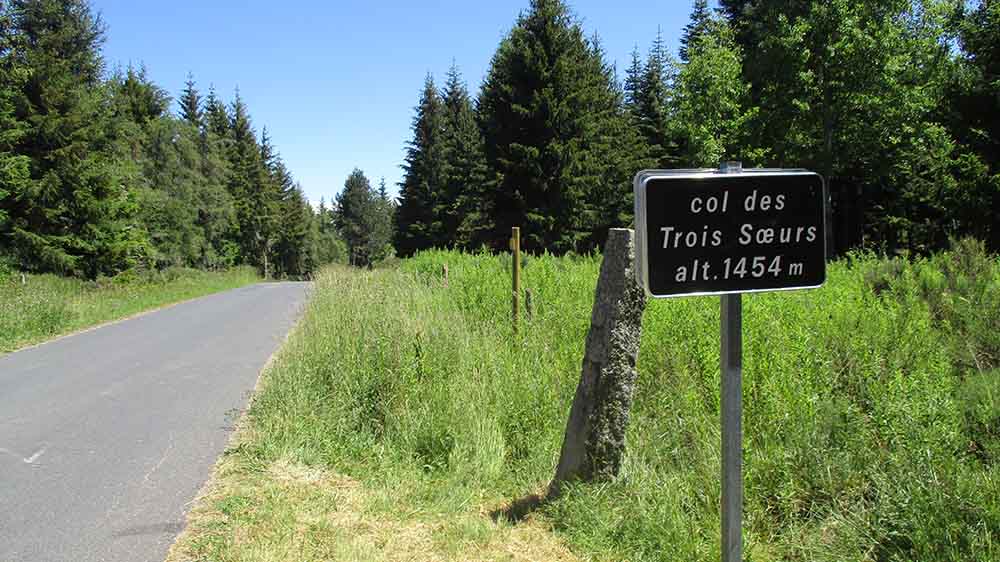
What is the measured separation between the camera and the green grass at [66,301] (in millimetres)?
13008

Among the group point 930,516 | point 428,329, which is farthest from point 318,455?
point 930,516

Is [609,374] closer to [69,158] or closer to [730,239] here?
[730,239]

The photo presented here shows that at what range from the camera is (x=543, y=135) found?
95.4ft

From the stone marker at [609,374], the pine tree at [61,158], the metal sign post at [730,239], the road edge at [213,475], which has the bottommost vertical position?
the road edge at [213,475]

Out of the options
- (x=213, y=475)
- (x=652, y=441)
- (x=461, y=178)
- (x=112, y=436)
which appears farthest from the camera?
(x=461, y=178)

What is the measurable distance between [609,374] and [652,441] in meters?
0.80

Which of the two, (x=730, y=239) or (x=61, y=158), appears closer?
(x=730, y=239)

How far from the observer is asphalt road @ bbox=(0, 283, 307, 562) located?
163 inches

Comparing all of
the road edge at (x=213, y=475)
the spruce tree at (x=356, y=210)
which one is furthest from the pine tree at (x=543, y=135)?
the spruce tree at (x=356, y=210)

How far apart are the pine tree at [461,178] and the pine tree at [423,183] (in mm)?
724

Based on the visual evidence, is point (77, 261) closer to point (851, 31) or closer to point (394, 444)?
point (394, 444)

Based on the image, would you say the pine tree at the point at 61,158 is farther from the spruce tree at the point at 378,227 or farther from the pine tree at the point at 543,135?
the spruce tree at the point at 378,227

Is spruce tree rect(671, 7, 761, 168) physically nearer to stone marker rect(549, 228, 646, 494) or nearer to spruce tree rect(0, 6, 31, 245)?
stone marker rect(549, 228, 646, 494)

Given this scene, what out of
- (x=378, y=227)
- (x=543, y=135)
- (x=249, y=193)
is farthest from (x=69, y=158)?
(x=378, y=227)
